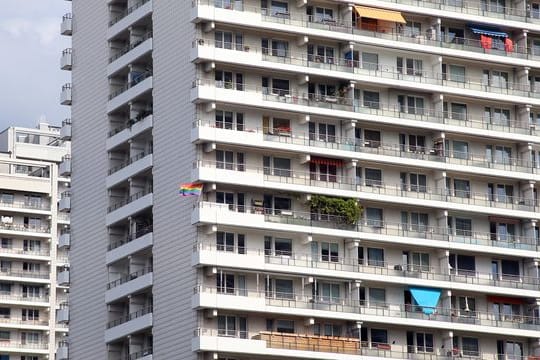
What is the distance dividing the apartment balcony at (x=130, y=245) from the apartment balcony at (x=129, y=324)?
12.9ft

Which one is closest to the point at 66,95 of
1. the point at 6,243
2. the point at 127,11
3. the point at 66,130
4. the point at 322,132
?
the point at 66,130

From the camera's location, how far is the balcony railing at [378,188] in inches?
3782

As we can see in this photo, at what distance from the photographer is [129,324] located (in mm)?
99188

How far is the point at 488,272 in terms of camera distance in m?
102

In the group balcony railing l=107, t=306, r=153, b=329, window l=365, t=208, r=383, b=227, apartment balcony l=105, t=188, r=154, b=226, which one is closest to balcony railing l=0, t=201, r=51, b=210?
apartment balcony l=105, t=188, r=154, b=226

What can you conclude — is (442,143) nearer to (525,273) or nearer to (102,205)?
(525,273)

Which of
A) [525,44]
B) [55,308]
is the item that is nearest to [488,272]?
[525,44]

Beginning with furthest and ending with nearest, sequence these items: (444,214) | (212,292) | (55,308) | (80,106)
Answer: (55,308) → (80,106) → (444,214) → (212,292)

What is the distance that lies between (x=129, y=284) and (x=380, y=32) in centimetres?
2342

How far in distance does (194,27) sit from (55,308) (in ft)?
216

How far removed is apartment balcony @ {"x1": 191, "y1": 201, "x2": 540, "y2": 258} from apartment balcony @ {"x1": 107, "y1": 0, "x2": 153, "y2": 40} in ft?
53.7

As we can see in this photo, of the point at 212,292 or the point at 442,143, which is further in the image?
the point at 442,143

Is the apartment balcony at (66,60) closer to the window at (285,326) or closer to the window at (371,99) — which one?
the window at (371,99)

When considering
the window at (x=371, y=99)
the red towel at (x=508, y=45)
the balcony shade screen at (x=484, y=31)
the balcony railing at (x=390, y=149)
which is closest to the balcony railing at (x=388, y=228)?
the balcony railing at (x=390, y=149)
